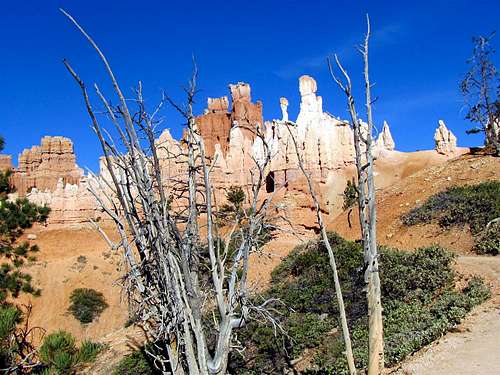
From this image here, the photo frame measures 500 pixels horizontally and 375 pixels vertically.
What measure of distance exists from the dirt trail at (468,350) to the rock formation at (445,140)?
204ft

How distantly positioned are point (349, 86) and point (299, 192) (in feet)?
96.4

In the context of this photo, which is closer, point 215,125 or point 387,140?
point 387,140

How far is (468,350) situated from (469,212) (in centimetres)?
1218

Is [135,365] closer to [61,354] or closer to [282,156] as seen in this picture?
[61,354]

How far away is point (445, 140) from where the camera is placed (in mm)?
69188

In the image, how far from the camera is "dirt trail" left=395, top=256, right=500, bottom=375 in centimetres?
818

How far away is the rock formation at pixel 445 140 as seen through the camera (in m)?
68.7

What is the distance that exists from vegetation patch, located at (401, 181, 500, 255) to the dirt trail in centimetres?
615

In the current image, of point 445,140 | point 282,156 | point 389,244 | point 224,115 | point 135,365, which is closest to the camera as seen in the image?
point 135,365

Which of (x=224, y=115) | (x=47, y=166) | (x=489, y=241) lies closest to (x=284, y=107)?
(x=224, y=115)

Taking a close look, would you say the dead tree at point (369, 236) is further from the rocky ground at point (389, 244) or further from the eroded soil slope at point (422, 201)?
the eroded soil slope at point (422, 201)

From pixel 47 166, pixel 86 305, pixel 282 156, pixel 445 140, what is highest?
pixel 47 166

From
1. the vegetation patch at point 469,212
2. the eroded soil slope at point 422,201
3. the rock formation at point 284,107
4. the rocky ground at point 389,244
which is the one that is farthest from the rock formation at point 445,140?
the vegetation patch at point 469,212

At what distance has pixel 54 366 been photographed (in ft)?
26.2
